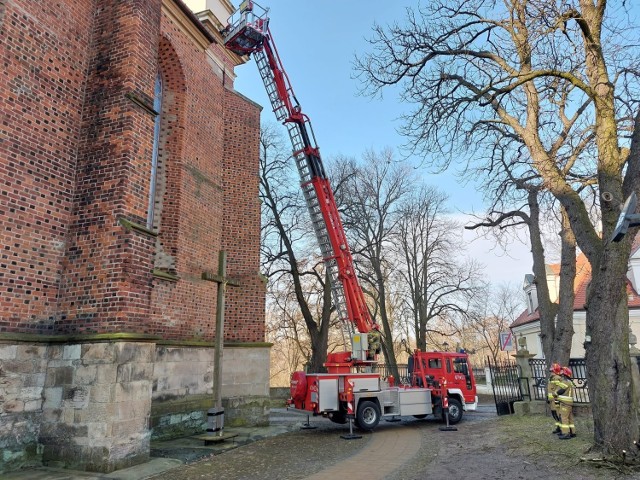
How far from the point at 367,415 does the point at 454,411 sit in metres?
3.27

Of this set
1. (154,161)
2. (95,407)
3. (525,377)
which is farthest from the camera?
(525,377)

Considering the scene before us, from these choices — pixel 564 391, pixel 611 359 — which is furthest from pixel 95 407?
pixel 564 391

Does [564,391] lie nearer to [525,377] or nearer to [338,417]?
[525,377]

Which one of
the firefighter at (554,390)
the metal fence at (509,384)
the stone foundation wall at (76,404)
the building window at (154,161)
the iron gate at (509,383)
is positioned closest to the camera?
the stone foundation wall at (76,404)

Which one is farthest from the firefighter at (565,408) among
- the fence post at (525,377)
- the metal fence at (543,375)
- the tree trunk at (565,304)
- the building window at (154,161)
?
the building window at (154,161)

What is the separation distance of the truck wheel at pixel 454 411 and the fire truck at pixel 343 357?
0.02 m

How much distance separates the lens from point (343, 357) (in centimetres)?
1314

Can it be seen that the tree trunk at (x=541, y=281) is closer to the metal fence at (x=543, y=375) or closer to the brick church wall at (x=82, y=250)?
the metal fence at (x=543, y=375)

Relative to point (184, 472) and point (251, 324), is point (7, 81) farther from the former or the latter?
point (251, 324)

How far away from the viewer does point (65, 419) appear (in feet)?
23.6

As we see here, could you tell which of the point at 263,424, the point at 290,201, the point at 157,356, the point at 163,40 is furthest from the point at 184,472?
the point at 290,201

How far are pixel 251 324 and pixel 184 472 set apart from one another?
5.77 metres

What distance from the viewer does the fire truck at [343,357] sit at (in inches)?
488

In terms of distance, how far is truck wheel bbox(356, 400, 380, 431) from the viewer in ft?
40.8
